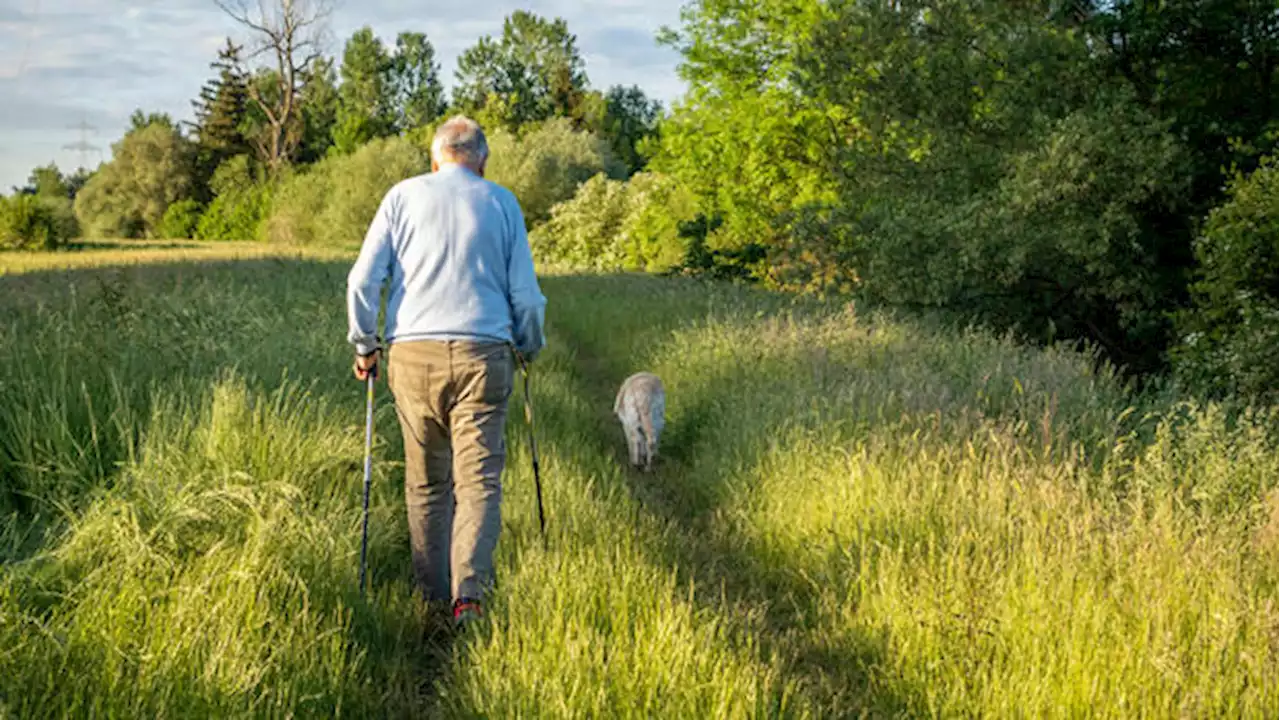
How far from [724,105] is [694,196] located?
299 centimetres

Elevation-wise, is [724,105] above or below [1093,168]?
above

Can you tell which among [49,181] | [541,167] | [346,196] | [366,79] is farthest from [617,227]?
[49,181]

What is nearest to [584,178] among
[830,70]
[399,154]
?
[399,154]

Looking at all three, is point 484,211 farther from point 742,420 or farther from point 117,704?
point 742,420

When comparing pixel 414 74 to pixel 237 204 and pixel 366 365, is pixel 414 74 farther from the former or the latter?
pixel 366 365

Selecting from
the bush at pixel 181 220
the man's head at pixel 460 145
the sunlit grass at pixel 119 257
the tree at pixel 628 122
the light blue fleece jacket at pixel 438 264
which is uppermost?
the tree at pixel 628 122

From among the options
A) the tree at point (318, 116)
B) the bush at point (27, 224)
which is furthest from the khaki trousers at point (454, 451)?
the tree at point (318, 116)

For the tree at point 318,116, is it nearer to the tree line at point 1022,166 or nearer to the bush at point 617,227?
the bush at point 617,227

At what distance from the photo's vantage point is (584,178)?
Answer: 48281 mm

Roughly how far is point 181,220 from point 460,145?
225 ft

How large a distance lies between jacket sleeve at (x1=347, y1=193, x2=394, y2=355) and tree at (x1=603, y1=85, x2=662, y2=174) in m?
48.8

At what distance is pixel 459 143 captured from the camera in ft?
15.8

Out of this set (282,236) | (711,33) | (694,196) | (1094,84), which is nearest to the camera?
(1094,84)

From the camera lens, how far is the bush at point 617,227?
1228 inches
